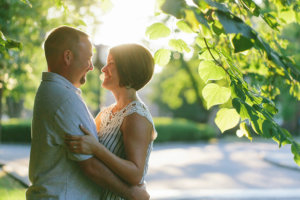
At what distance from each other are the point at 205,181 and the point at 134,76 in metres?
8.87

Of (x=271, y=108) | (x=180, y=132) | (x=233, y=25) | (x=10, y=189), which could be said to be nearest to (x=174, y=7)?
(x=233, y=25)

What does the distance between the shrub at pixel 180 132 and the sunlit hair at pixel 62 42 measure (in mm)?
22148

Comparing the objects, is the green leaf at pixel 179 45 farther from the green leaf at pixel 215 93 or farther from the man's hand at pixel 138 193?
the man's hand at pixel 138 193

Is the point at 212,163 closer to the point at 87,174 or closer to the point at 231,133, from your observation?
the point at 87,174

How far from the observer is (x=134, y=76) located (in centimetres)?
196

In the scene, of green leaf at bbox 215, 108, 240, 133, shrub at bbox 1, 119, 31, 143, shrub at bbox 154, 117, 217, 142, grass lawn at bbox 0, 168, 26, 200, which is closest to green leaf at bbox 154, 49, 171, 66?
green leaf at bbox 215, 108, 240, 133

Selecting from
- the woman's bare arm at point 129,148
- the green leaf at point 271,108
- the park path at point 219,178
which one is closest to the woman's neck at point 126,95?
the woman's bare arm at point 129,148

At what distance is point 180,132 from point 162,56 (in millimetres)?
23943

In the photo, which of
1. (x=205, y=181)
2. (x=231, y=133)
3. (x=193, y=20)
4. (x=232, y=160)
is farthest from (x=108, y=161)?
(x=231, y=133)

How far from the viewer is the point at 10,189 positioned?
280 inches

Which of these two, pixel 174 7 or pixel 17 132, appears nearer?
pixel 174 7

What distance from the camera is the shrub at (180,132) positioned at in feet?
80.4

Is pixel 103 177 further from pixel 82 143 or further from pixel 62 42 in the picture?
pixel 62 42

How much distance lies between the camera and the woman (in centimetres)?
176
